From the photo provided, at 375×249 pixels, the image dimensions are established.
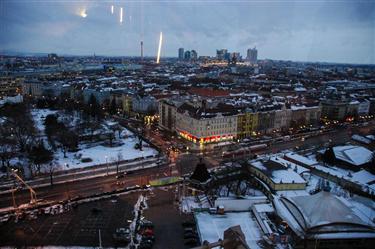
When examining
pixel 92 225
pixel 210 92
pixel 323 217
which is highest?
pixel 210 92

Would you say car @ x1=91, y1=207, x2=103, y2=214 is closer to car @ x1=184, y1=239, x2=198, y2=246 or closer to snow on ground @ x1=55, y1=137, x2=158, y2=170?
car @ x1=184, y1=239, x2=198, y2=246

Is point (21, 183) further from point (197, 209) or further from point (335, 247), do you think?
point (335, 247)

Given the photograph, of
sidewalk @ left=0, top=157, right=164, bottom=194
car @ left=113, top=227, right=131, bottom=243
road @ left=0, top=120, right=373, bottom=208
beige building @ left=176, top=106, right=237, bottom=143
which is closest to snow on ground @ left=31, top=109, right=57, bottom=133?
sidewalk @ left=0, top=157, right=164, bottom=194

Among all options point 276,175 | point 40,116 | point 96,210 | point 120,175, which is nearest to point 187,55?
point 40,116

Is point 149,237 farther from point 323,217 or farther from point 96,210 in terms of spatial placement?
point 323,217

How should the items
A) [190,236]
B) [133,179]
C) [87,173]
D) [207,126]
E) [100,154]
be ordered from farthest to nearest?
[207,126], [100,154], [87,173], [133,179], [190,236]

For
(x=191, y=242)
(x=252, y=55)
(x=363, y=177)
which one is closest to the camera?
(x=191, y=242)
